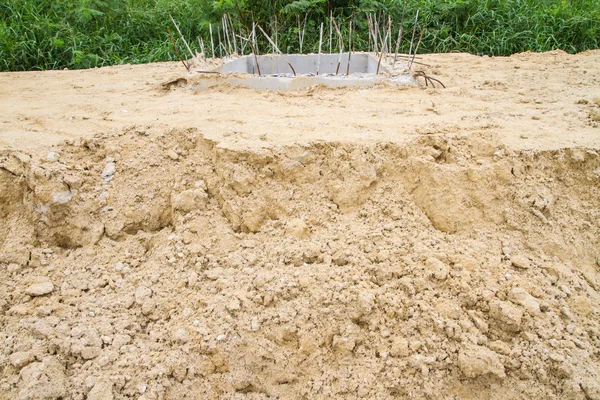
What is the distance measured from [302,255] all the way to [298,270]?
0.08m

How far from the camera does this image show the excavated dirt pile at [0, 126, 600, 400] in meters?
1.67

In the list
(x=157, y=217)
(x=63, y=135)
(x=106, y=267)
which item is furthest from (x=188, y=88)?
(x=106, y=267)

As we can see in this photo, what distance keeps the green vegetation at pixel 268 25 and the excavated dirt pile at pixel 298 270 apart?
11.2 feet

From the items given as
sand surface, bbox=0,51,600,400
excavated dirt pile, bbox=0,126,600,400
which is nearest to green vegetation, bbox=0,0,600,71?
sand surface, bbox=0,51,600,400

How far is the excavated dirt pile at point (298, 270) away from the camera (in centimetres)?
167

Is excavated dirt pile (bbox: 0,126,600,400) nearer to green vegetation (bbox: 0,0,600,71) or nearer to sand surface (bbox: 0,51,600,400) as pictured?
sand surface (bbox: 0,51,600,400)

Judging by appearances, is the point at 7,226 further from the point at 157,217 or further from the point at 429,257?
the point at 429,257

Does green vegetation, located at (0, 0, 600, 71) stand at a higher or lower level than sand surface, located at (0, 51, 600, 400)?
higher

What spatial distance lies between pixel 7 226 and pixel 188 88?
1.84 metres

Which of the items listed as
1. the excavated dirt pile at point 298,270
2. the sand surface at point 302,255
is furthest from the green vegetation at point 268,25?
the excavated dirt pile at point 298,270

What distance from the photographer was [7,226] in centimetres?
217

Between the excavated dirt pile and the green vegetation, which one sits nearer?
the excavated dirt pile

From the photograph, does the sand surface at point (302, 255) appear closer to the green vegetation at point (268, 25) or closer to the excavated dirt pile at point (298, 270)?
the excavated dirt pile at point (298, 270)

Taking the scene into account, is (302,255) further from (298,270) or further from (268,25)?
(268,25)
